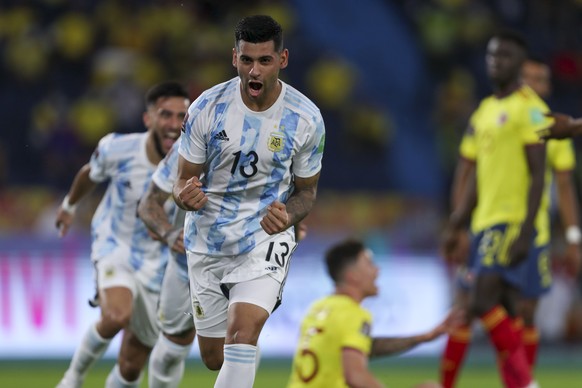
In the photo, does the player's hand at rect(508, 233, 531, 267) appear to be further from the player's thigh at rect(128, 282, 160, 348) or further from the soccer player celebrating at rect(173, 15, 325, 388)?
the soccer player celebrating at rect(173, 15, 325, 388)

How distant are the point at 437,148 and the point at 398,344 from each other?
10.7 m

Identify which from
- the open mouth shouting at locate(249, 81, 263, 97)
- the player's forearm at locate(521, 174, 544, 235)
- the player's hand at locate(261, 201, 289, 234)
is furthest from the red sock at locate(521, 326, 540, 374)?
the open mouth shouting at locate(249, 81, 263, 97)

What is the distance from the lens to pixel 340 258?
7.44 m

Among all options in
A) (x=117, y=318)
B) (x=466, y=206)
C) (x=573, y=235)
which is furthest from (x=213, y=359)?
(x=573, y=235)

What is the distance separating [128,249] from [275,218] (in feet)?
7.81

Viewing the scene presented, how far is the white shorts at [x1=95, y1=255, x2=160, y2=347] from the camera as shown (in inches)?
315

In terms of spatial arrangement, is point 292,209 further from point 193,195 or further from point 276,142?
point 193,195

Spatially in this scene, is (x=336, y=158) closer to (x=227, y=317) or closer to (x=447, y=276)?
(x=447, y=276)

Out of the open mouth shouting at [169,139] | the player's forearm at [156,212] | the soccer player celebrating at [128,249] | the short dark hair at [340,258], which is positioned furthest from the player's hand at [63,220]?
the short dark hair at [340,258]

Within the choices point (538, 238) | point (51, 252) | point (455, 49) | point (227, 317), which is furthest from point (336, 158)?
point (227, 317)

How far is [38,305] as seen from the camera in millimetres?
12898

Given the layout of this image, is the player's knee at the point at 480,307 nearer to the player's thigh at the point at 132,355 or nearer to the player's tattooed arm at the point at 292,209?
the player's thigh at the point at 132,355

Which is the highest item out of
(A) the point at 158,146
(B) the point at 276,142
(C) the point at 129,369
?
(B) the point at 276,142

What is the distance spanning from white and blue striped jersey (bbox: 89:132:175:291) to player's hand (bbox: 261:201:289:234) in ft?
7.08
